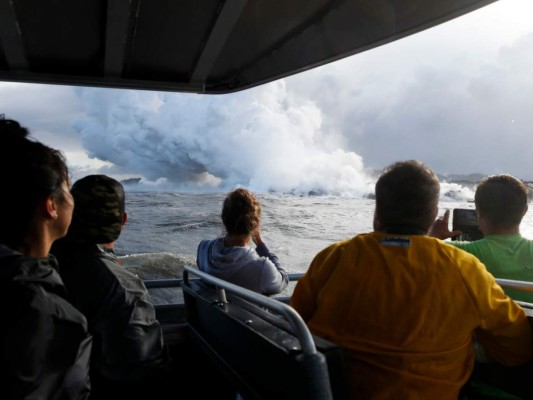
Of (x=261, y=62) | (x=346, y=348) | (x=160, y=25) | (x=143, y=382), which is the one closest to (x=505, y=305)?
(x=346, y=348)

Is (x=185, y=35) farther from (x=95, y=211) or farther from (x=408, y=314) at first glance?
(x=408, y=314)

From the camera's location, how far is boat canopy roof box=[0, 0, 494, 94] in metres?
2.15

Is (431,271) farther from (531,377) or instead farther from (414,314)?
(531,377)

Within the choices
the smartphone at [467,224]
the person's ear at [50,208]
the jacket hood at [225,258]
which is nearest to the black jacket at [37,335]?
the person's ear at [50,208]

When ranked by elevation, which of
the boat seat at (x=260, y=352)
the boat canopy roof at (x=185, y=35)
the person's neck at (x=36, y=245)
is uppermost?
the boat canopy roof at (x=185, y=35)

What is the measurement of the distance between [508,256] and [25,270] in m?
1.70

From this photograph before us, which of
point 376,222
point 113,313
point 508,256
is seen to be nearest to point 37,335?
point 113,313

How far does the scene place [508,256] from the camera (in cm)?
191

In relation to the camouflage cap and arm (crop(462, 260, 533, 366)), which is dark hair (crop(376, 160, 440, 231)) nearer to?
arm (crop(462, 260, 533, 366))

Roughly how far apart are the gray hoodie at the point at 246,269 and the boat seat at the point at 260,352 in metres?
0.11

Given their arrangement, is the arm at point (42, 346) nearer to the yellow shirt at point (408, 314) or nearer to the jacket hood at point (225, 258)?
the yellow shirt at point (408, 314)

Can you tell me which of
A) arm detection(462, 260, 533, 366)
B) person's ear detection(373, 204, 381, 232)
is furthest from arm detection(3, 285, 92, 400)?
arm detection(462, 260, 533, 366)

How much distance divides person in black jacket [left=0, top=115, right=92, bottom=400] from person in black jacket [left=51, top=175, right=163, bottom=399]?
1.32 feet

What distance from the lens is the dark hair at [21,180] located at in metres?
1.00
